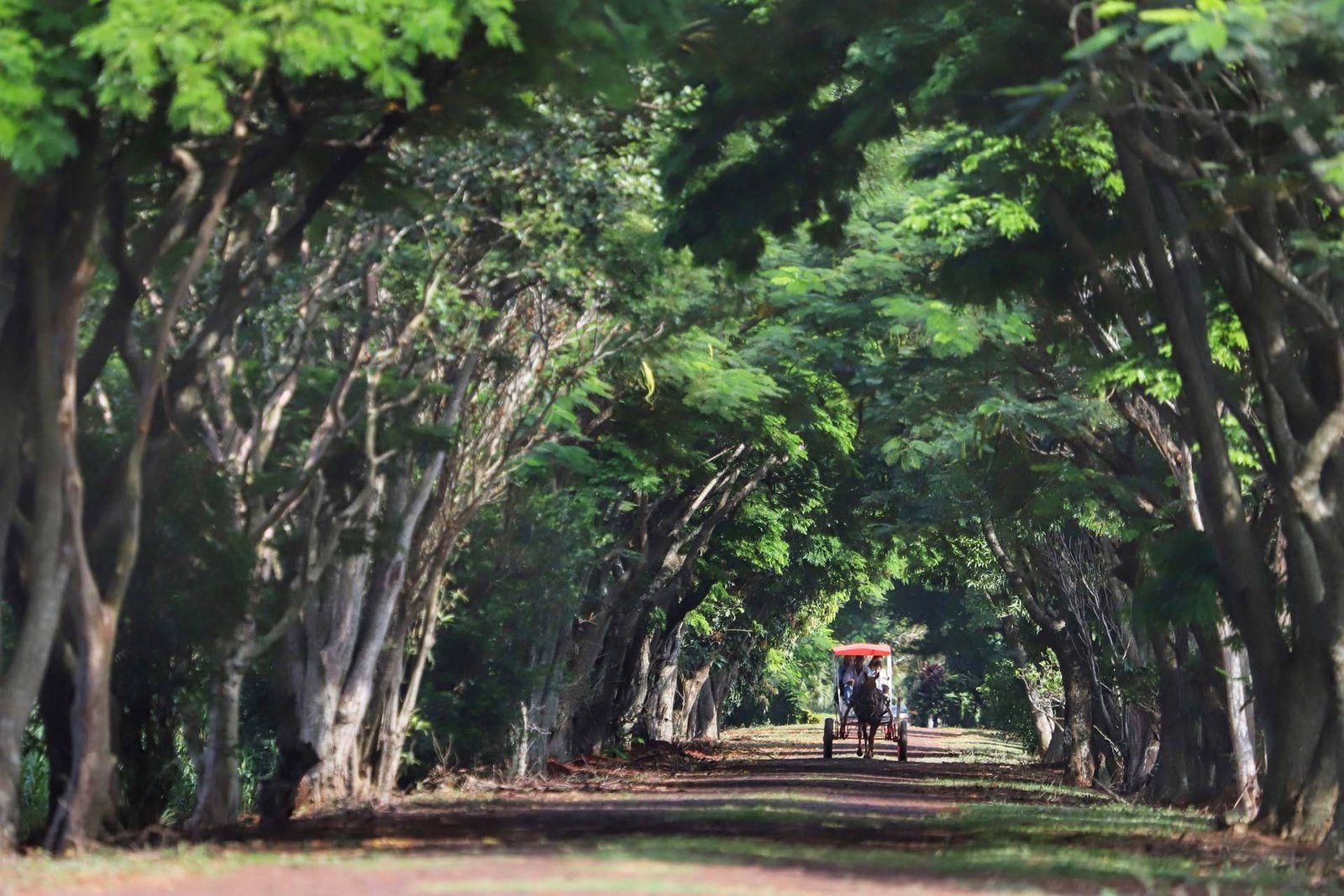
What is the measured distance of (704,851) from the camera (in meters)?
14.1

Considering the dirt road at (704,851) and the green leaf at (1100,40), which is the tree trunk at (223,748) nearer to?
the dirt road at (704,851)

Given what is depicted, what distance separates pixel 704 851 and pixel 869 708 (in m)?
25.9

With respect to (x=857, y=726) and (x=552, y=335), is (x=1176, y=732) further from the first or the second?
(x=857, y=726)

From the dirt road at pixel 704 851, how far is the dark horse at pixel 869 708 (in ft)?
39.1

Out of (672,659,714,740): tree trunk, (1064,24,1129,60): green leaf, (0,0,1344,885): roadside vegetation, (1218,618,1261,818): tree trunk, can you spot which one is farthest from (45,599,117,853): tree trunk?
(672,659,714,740): tree trunk

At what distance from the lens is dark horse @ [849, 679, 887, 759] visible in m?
39.5

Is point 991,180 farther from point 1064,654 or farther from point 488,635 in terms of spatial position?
point 1064,654

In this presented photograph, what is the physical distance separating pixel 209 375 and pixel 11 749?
541cm

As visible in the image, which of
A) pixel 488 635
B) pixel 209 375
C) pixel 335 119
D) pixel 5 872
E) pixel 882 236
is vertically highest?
pixel 882 236

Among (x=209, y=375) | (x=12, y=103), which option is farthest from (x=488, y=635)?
(x=12, y=103)

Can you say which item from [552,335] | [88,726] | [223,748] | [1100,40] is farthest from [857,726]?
[1100,40]

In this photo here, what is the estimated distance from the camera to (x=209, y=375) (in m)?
18.4

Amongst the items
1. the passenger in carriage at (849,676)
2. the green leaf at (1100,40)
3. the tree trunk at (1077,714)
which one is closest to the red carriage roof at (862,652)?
the passenger in carriage at (849,676)

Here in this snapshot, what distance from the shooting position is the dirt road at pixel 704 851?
11.6 m
